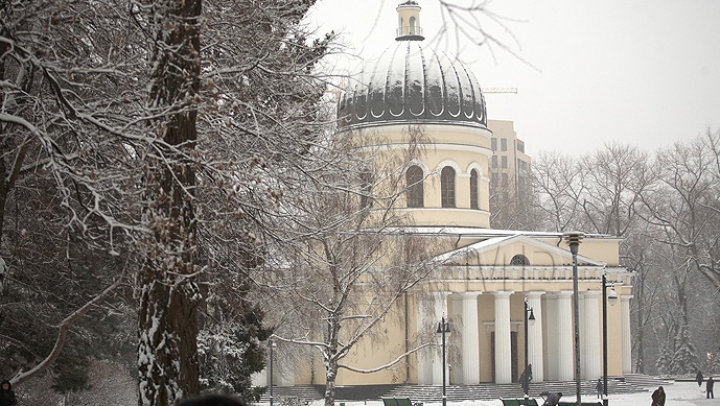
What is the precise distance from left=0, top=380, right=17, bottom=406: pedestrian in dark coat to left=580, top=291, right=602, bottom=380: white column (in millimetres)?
36206

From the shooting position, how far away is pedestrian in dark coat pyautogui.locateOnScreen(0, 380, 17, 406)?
14.9 meters

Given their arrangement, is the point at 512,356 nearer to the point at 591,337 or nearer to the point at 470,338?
the point at 591,337

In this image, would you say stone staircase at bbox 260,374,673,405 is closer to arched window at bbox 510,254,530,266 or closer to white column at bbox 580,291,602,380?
white column at bbox 580,291,602,380

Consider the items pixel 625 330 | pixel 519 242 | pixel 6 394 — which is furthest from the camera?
pixel 625 330

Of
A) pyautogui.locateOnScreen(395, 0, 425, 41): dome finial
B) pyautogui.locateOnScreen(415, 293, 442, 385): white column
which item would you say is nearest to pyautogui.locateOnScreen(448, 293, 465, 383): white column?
pyautogui.locateOnScreen(415, 293, 442, 385): white column

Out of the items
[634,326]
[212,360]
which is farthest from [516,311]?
[212,360]

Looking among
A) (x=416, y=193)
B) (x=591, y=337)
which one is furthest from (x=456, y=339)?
(x=591, y=337)

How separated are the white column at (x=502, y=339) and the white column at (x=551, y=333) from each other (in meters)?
2.96

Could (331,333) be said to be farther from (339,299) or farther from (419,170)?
(419,170)

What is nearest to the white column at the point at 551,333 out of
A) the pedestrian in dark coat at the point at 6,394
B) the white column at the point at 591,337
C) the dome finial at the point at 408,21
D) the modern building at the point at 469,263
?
the modern building at the point at 469,263

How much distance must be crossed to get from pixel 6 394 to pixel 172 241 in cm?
595

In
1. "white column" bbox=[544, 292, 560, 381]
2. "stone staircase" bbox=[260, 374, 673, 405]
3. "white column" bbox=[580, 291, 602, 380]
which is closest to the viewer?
"stone staircase" bbox=[260, 374, 673, 405]

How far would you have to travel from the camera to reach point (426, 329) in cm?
3991

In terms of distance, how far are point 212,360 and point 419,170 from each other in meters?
28.6
